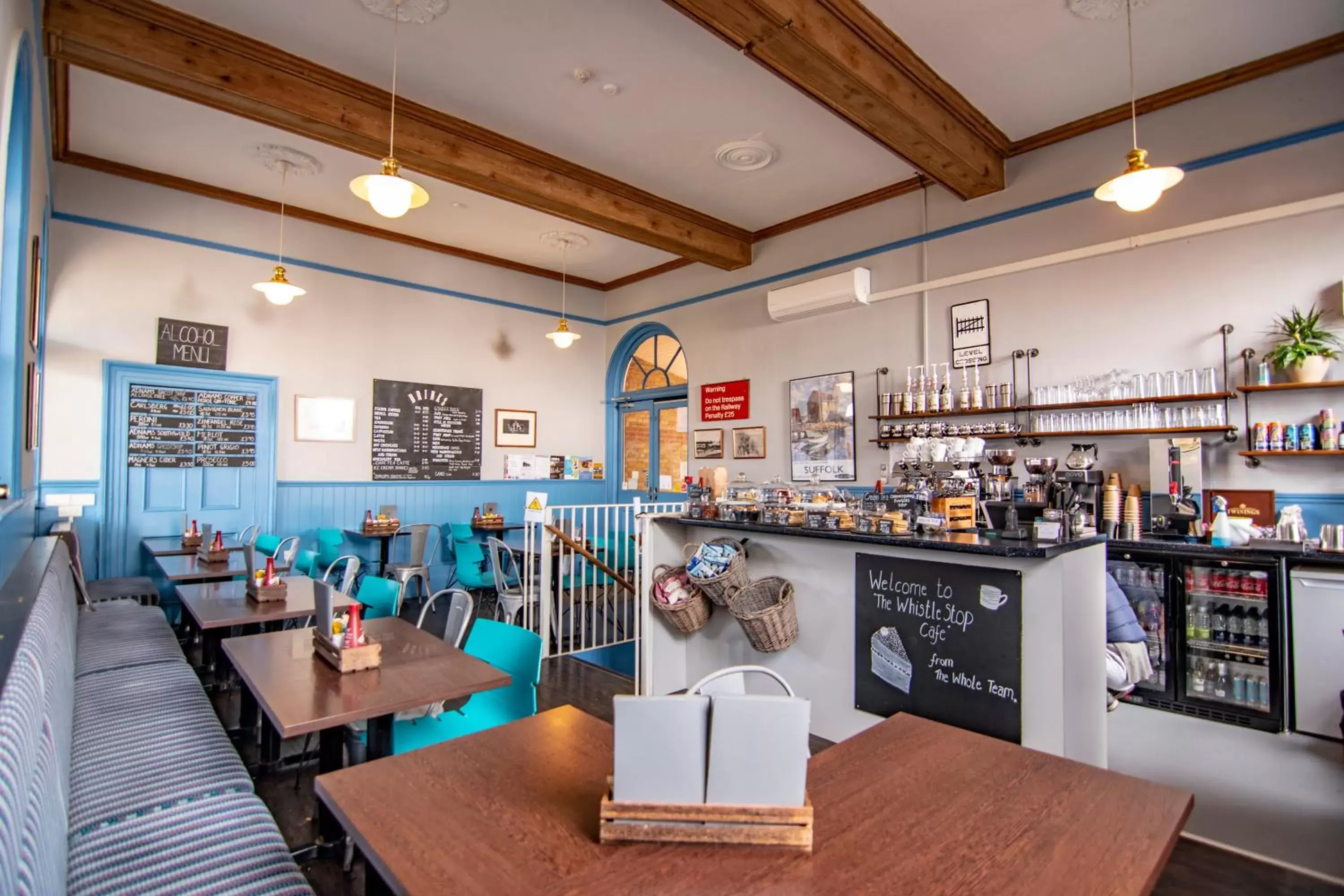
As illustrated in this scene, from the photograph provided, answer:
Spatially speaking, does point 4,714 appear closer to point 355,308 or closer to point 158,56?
point 158,56

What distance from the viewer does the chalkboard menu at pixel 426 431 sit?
7051mm

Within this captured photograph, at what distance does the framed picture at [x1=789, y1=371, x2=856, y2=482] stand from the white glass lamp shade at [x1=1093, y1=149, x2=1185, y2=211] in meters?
2.91

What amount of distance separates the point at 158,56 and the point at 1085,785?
521 cm

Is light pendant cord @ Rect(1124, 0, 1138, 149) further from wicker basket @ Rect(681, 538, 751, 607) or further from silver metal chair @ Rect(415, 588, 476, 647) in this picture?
wicker basket @ Rect(681, 538, 751, 607)

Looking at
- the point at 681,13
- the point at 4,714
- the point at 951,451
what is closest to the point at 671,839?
the point at 4,714

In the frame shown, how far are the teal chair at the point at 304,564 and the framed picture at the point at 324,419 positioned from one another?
174cm

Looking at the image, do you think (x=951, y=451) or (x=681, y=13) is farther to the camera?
(x=681, y=13)

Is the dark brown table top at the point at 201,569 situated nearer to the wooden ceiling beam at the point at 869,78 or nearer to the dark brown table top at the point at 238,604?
the dark brown table top at the point at 238,604

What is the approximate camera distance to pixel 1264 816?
2.75 m

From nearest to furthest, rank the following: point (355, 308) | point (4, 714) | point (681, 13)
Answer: point (4, 714)
point (681, 13)
point (355, 308)

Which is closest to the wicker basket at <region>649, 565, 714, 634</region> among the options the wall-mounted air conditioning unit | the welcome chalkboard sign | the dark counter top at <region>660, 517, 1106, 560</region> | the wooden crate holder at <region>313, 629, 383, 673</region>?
the dark counter top at <region>660, 517, 1106, 560</region>

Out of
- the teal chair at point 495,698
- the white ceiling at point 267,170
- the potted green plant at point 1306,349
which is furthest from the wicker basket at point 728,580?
the white ceiling at point 267,170

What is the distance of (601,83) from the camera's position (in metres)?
4.39

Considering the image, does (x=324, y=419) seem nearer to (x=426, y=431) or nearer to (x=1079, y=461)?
(x=426, y=431)
